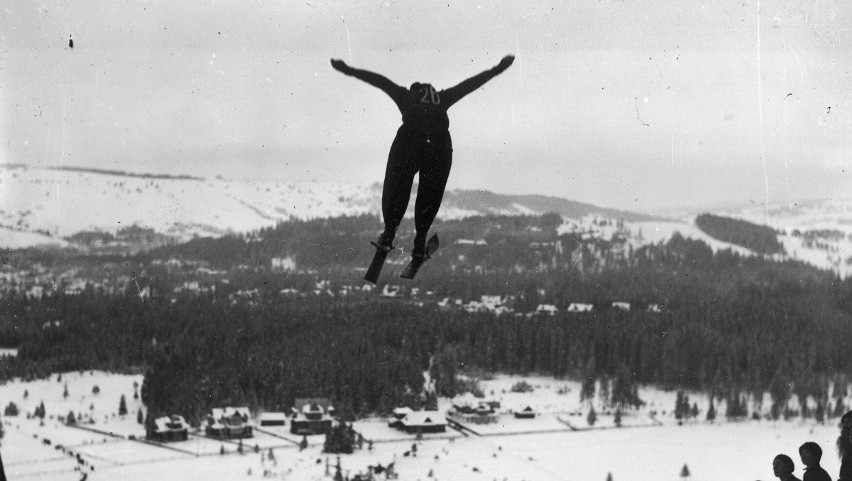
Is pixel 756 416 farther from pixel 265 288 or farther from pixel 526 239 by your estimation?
pixel 526 239

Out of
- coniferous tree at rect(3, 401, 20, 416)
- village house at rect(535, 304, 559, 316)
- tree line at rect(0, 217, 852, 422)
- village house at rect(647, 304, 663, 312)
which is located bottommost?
coniferous tree at rect(3, 401, 20, 416)

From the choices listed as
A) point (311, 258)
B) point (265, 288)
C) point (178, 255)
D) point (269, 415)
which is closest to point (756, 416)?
point (269, 415)

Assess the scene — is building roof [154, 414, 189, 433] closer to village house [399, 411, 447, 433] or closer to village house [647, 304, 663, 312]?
village house [399, 411, 447, 433]

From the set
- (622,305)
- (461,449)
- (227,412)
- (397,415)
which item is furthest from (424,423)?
(622,305)

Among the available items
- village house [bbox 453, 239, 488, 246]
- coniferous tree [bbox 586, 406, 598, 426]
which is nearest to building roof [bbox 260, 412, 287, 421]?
coniferous tree [bbox 586, 406, 598, 426]

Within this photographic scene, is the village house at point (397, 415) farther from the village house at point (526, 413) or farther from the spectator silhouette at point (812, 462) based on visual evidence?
the spectator silhouette at point (812, 462)

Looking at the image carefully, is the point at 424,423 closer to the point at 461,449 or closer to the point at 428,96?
the point at 461,449
